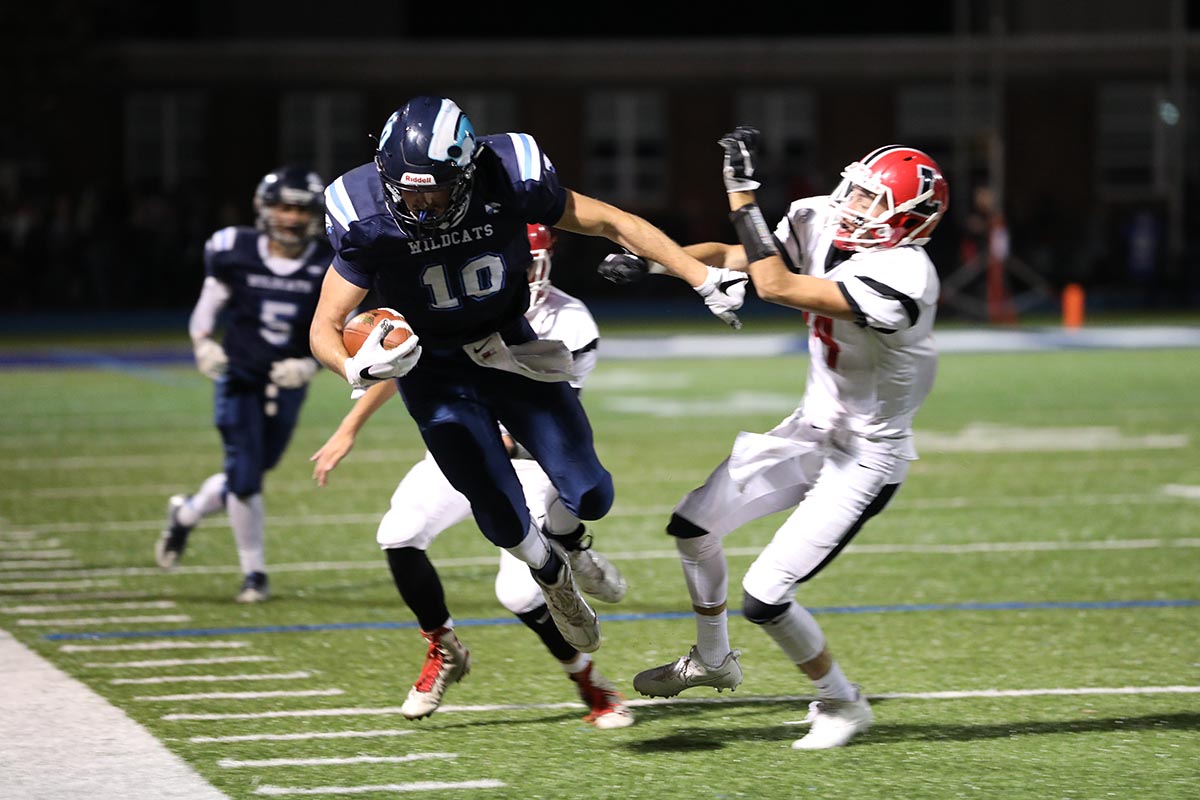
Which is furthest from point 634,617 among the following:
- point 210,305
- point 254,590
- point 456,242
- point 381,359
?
point 381,359

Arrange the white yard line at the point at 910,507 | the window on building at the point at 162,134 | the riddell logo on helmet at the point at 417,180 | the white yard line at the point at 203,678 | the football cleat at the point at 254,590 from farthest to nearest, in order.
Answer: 1. the window on building at the point at 162,134
2. the white yard line at the point at 910,507
3. the football cleat at the point at 254,590
4. the white yard line at the point at 203,678
5. the riddell logo on helmet at the point at 417,180

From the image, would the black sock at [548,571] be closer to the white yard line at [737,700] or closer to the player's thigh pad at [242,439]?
the white yard line at [737,700]

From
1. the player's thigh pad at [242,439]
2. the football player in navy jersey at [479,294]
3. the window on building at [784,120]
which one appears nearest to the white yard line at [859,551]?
the player's thigh pad at [242,439]

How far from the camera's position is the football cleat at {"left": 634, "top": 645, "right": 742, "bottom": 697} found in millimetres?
5422

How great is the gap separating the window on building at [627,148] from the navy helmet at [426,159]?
96.7 ft

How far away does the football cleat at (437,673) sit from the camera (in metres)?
5.45

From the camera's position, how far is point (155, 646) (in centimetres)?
674

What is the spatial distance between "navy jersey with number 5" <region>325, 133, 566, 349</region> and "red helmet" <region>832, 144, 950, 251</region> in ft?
2.60

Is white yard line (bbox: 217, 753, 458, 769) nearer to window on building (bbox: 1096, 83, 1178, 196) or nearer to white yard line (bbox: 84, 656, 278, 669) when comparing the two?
white yard line (bbox: 84, 656, 278, 669)

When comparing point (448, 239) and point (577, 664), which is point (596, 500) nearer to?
point (577, 664)

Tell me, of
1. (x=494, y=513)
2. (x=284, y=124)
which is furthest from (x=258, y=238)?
(x=284, y=124)

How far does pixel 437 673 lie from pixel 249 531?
2441 mm

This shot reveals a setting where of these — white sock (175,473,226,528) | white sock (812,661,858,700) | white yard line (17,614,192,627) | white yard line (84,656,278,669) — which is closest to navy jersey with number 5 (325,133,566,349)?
white sock (812,661,858,700)

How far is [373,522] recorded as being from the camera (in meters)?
9.65
